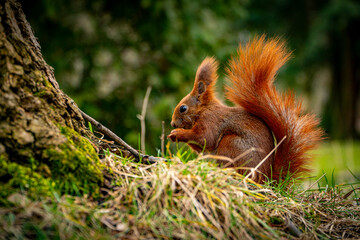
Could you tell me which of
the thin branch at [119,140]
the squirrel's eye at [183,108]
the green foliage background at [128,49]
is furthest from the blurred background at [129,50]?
the thin branch at [119,140]

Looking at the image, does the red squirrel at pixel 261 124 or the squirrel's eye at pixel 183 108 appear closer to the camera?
the red squirrel at pixel 261 124

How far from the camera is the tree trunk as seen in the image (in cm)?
109

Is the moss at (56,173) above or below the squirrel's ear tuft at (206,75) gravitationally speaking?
below

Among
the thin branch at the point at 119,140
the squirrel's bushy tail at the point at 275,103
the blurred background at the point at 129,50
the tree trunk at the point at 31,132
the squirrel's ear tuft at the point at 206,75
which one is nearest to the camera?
the tree trunk at the point at 31,132

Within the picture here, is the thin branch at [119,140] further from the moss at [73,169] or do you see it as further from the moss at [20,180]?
the moss at [20,180]

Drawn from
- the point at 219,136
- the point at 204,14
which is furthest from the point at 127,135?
the point at 204,14

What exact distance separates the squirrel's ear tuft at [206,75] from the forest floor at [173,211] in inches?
44.4

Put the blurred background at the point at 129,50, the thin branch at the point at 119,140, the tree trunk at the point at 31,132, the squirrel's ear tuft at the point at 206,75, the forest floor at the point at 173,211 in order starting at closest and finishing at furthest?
1. the forest floor at the point at 173,211
2. the tree trunk at the point at 31,132
3. the thin branch at the point at 119,140
4. the squirrel's ear tuft at the point at 206,75
5. the blurred background at the point at 129,50

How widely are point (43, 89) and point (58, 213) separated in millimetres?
581

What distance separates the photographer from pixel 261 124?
6.62 feet

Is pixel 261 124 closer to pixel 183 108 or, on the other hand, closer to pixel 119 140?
pixel 183 108

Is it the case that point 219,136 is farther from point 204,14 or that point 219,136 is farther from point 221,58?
point 204,14

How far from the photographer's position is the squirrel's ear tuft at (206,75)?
238 centimetres

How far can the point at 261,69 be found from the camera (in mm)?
1957
